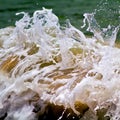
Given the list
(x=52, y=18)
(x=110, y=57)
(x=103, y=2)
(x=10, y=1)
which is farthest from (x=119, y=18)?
(x=110, y=57)

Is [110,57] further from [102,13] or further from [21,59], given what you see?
[102,13]

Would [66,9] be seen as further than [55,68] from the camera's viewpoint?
Yes

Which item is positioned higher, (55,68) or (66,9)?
(55,68)

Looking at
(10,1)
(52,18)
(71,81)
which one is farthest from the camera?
(10,1)

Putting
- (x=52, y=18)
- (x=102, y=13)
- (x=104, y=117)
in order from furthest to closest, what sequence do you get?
(x=102, y=13)
(x=52, y=18)
(x=104, y=117)
